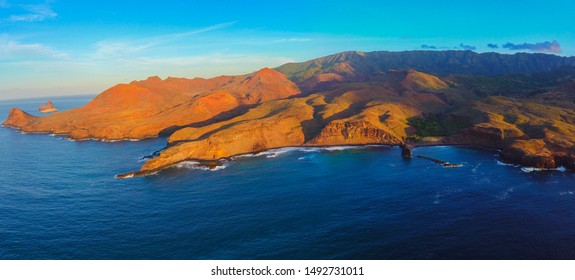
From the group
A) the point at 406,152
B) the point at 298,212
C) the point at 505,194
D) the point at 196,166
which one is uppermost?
the point at 406,152

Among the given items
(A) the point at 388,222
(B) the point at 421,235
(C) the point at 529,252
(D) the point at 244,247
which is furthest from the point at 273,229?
(C) the point at 529,252

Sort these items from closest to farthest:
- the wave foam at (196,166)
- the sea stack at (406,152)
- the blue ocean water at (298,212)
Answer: the blue ocean water at (298,212) < the wave foam at (196,166) < the sea stack at (406,152)

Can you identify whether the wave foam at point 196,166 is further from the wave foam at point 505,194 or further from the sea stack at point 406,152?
the wave foam at point 505,194

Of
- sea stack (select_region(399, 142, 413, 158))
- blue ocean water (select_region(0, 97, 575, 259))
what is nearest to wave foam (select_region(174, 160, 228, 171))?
blue ocean water (select_region(0, 97, 575, 259))

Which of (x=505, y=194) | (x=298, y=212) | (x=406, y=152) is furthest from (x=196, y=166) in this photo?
(x=505, y=194)

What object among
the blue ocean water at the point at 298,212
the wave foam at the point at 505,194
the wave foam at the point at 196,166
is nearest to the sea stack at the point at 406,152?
the blue ocean water at the point at 298,212

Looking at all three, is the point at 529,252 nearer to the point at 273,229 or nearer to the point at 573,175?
the point at 273,229

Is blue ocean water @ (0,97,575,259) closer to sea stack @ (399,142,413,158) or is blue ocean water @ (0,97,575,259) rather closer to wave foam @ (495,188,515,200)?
wave foam @ (495,188,515,200)

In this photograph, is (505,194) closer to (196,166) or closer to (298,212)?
(298,212)
